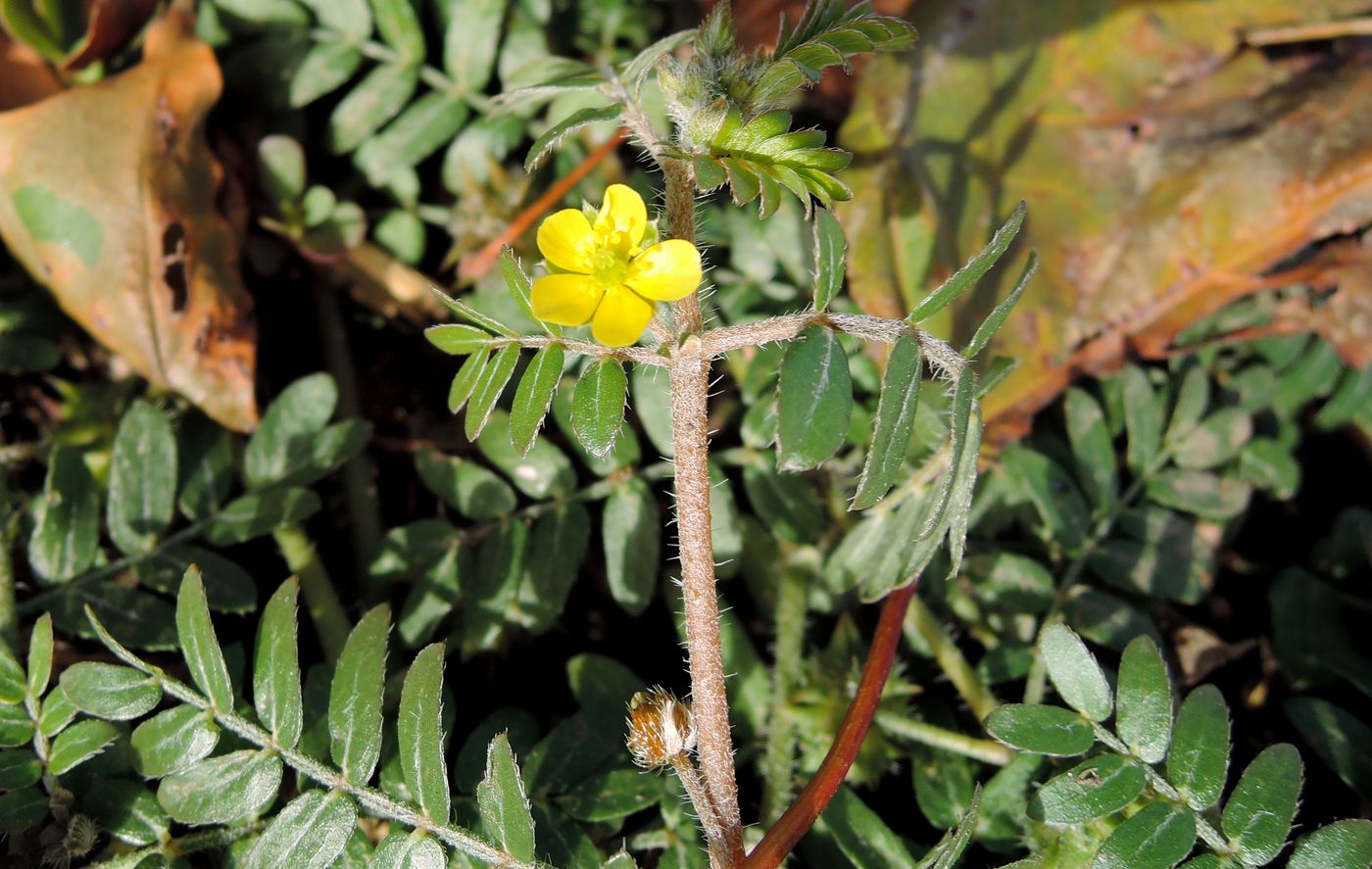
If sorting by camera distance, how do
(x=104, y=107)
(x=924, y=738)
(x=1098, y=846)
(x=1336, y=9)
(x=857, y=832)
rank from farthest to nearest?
1. (x=1336, y=9)
2. (x=104, y=107)
3. (x=924, y=738)
4. (x=857, y=832)
5. (x=1098, y=846)

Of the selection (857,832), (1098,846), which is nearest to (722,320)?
(857,832)

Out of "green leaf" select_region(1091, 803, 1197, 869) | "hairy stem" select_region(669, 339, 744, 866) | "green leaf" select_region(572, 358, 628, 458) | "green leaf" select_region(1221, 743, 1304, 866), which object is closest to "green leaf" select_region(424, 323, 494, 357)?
"green leaf" select_region(572, 358, 628, 458)

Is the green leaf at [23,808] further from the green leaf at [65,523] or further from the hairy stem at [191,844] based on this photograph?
the green leaf at [65,523]

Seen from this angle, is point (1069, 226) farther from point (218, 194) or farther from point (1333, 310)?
point (218, 194)

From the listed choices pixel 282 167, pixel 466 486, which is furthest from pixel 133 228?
pixel 466 486

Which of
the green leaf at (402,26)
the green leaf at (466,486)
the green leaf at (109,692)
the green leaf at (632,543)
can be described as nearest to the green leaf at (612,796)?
the green leaf at (632,543)

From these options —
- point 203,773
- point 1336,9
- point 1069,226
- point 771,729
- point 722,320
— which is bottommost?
point 771,729
